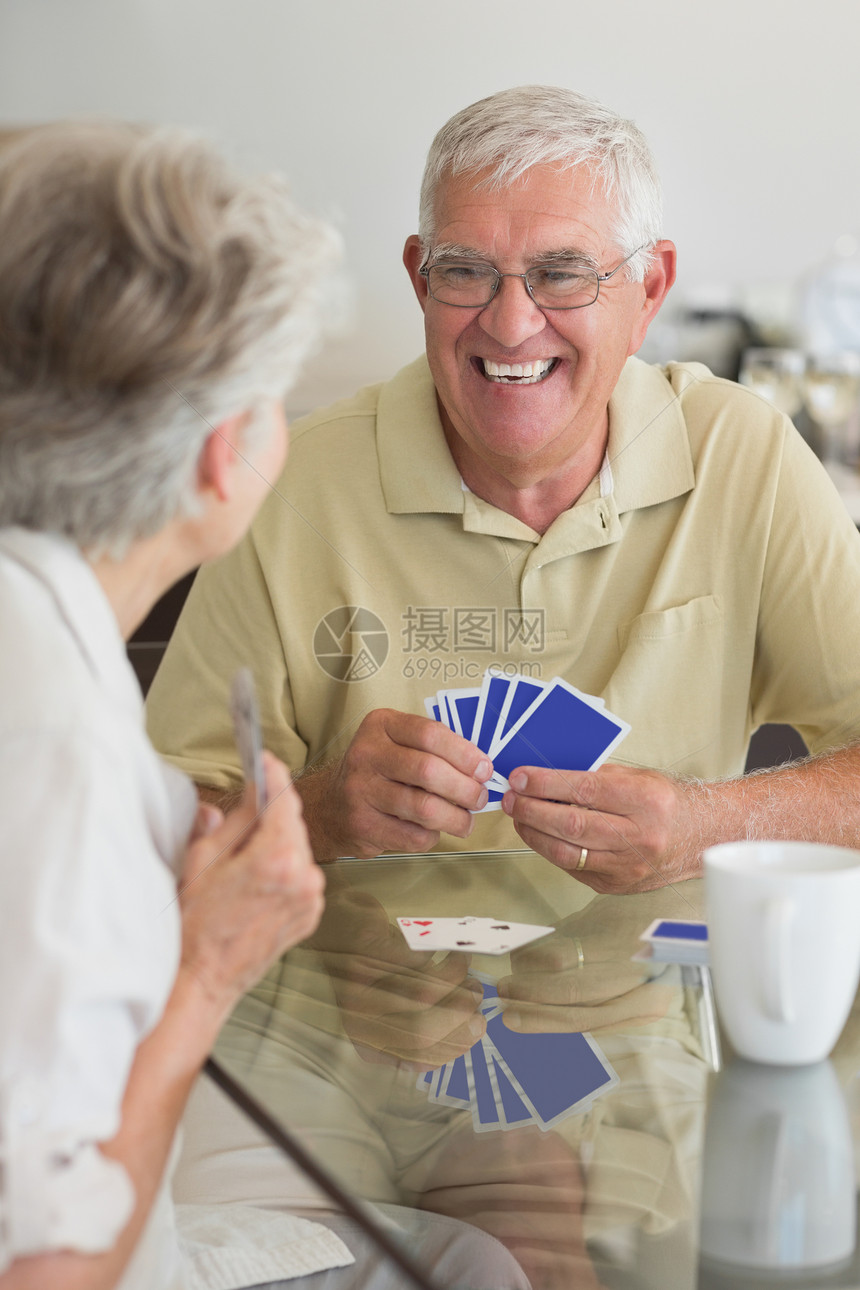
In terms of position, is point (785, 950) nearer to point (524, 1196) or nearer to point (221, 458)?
point (524, 1196)

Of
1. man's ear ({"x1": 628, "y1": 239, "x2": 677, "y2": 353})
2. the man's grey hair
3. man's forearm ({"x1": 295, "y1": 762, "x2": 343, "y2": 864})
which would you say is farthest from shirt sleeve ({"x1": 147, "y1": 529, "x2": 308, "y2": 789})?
man's ear ({"x1": 628, "y1": 239, "x2": 677, "y2": 353})

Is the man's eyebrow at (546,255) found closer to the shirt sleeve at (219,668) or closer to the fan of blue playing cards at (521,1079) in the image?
the shirt sleeve at (219,668)

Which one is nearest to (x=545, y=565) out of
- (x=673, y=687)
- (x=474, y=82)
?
(x=673, y=687)

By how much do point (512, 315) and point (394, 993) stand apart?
0.62 meters

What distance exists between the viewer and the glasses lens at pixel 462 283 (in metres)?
1.13

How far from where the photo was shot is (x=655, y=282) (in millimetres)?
1280

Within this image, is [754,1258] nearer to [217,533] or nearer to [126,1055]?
[126,1055]

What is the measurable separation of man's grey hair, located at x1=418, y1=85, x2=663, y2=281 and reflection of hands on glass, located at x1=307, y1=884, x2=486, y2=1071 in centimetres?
66

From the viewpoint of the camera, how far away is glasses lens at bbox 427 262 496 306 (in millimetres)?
1134

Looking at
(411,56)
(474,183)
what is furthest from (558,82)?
(474,183)

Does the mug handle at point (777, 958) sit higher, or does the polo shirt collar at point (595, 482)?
the polo shirt collar at point (595, 482)

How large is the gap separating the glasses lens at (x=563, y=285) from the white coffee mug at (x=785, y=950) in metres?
0.61

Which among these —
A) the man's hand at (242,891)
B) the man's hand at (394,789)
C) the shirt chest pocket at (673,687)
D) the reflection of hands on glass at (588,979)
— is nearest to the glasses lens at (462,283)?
the shirt chest pocket at (673,687)

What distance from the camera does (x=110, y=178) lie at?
529mm
